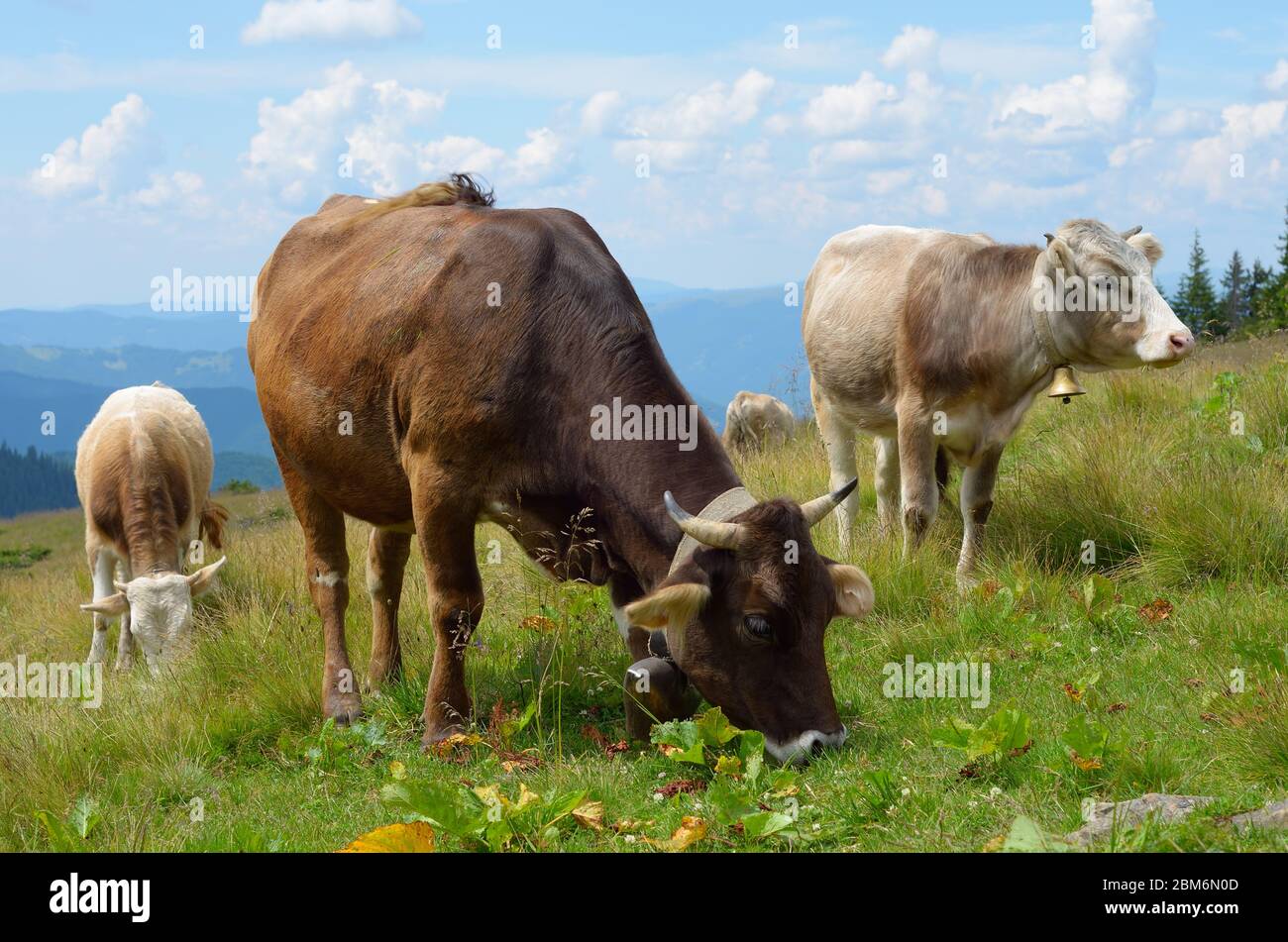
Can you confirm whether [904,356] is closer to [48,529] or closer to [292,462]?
[292,462]

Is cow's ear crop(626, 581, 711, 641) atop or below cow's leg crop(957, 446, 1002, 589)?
Answer: below

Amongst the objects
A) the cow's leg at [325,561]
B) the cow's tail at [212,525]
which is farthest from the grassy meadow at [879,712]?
the cow's tail at [212,525]

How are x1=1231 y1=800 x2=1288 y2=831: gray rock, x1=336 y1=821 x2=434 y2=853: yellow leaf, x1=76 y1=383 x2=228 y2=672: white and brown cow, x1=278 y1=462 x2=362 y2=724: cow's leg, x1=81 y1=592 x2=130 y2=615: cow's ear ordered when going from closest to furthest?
x1=1231 y1=800 x2=1288 y2=831: gray rock → x1=336 y1=821 x2=434 y2=853: yellow leaf → x1=278 y1=462 x2=362 y2=724: cow's leg → x1=76 y1=383 x2=228 y2=672: white and brown cow → x1=81 y1=592 x2=130 y2=615: cow's ear

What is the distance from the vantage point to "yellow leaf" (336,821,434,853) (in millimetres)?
3879

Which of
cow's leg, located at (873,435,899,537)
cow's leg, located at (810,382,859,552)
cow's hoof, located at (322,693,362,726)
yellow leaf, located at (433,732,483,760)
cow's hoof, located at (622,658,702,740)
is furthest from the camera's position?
cow's leg, located at (810,382,859,552)

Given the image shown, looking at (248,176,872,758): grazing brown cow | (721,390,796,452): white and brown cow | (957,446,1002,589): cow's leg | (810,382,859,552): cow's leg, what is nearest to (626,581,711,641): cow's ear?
(248,176,872,758): grazing brown cow

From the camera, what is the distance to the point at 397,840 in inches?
154

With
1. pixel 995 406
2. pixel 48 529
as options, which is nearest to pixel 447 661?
pixel 995 406

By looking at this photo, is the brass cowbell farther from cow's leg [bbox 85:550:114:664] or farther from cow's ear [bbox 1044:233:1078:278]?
cow's leg [bbox 85:550:114:664]

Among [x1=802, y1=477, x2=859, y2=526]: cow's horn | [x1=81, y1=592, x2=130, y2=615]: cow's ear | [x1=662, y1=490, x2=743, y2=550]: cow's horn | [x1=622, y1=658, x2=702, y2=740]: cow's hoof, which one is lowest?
[x1=622, y1=658, x2=702, y2=740]: cow's hoof

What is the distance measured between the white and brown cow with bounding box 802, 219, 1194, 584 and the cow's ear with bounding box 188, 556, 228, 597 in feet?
17.3

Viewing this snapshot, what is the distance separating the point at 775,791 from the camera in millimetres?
4434
